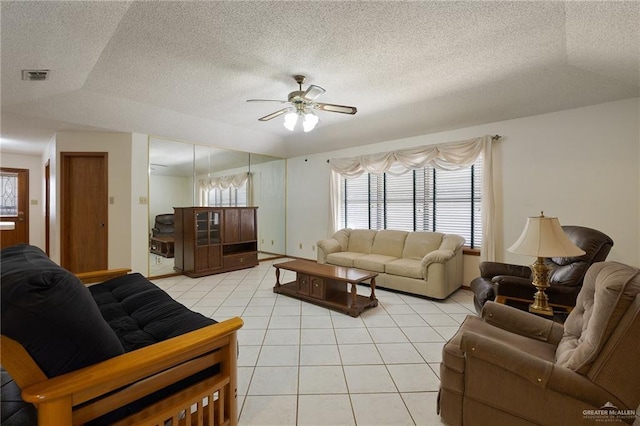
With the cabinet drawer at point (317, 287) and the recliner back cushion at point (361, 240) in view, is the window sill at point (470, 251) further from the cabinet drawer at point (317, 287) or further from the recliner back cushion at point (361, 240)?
the cabinet drawer at point (317, 287)

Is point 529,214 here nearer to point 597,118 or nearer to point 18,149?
point 597,118

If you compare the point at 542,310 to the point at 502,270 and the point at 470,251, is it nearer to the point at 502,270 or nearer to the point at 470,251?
the point at 502,270

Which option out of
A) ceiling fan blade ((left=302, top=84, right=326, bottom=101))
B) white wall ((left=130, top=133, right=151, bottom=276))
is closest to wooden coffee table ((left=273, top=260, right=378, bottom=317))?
ceiling fan blade ((left=302, top=84, right=326, bottom=101))

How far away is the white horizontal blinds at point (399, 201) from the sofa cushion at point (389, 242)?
0.31 metres

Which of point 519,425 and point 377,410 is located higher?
point 519,425

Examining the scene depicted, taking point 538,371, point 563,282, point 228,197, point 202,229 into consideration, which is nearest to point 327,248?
point 202,229

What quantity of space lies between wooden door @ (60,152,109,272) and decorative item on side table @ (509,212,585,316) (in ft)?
17.6

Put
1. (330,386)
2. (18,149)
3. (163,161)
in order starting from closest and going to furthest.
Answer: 1. (330,386)
2. (163,161)
3. (18,149)

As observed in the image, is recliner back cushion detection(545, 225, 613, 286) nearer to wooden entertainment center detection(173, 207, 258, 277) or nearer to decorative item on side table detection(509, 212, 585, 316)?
decorative item on side table detection(509, 212, 585, 316)

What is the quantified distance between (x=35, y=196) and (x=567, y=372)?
9.17 meters

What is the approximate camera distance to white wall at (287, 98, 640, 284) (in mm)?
3109

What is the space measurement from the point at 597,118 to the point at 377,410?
13.3ft

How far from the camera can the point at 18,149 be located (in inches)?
221

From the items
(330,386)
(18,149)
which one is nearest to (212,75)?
(330,386)
